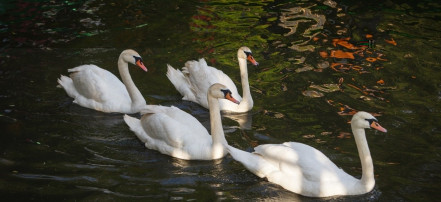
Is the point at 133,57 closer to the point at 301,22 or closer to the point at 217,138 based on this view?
the point at 217,138

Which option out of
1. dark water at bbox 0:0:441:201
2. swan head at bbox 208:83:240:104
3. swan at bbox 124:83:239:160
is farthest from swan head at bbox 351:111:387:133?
swan head at bbox 208:83:240:104

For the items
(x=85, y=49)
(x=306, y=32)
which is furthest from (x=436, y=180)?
(x=85, y=49)

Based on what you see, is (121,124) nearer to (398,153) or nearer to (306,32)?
(398,153)

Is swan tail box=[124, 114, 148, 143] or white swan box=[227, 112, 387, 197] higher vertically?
white swan box=[227, 112, 387, 197]

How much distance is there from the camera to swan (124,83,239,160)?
355 inches

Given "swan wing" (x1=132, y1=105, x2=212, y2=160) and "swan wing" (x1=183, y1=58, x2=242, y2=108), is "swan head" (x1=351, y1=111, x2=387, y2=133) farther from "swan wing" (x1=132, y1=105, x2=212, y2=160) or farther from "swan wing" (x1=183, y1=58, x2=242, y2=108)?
"swan wing" (x1=183, y1=58, x2=242, y2=108)

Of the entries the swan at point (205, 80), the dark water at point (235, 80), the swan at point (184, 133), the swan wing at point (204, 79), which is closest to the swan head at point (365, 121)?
the dark water at point (235, 80)

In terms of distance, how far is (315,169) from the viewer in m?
7.93

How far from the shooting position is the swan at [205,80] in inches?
426

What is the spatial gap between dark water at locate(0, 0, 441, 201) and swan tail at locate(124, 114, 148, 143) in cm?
14

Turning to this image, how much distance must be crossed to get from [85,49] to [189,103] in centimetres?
320

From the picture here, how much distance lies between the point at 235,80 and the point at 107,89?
2487 millimetres

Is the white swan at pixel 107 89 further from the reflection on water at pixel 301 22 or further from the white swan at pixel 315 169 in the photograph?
the reflection on water at pixel 301 22

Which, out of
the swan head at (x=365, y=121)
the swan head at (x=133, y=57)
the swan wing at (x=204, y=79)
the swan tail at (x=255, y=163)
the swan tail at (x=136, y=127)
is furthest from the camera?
the swan wing at (x=204, y=79)
